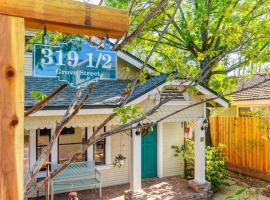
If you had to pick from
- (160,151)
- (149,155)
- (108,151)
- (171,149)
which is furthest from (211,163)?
(108,151)

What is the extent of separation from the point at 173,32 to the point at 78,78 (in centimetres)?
1216

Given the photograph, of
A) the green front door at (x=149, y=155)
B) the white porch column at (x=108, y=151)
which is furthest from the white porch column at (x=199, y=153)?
the white porch column at (x=108, y=151)

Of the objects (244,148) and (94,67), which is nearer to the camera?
(94,67)

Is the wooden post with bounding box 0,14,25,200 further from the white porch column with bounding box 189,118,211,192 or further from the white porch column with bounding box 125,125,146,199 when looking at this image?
the white porch column with bounding box 189,118,211,192

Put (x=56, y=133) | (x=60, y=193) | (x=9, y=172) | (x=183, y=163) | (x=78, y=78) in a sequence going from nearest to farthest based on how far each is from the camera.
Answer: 1. (x=9, y=172)
2. (x=78, y=78)
3. (x=56, y=133)
4. (x=60, y=193)
5. (x=183, y=163)

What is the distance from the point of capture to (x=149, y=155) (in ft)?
41.4

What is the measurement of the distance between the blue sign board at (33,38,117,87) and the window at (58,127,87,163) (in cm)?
872

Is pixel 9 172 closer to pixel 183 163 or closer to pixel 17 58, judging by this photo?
pixel 17 58

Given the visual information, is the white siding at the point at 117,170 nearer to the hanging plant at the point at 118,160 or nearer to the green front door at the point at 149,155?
the hanging plant at the point at 118,160

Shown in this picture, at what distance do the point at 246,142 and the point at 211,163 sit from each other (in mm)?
2598

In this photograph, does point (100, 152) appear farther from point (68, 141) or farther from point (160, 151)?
point (160, 151)

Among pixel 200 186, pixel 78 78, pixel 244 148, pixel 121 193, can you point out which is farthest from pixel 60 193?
pixel 78 78

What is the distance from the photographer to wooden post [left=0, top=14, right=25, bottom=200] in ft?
5.54

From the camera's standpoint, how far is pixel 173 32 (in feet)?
45.2
